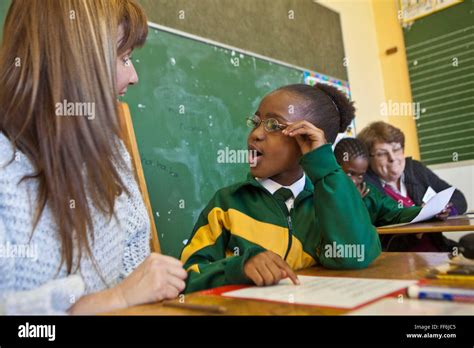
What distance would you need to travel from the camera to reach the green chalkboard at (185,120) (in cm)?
183

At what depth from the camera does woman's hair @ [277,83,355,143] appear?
3.76ft

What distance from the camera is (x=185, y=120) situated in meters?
1.99

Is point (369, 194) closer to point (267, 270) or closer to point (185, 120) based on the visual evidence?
point (185, 120)

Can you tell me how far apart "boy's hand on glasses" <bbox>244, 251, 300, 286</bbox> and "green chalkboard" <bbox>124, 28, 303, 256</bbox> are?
50.7 inches

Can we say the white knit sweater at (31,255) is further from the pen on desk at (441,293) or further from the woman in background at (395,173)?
the woman in background at (395,173)

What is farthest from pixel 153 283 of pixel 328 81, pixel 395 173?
pixel 328 81

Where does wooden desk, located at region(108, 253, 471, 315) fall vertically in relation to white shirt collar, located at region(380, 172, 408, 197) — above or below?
below

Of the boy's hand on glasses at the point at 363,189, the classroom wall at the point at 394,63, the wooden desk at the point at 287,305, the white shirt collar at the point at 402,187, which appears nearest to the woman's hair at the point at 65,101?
the wooden desk at the point at 287,305

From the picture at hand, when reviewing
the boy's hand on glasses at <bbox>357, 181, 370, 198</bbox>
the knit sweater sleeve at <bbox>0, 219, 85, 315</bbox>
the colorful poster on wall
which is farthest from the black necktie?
the colorful poster on wall

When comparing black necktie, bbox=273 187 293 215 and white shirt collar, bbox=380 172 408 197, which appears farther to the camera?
white shirt collar, bbox=380 172 408 197

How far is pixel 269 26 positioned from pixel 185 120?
97cm

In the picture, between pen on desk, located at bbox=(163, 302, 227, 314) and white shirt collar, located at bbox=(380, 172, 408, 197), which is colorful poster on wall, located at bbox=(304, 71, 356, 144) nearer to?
white shirt collar, located at bbox=(380, 172, 408, 197)

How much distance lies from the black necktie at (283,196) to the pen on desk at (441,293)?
1.72 ft
